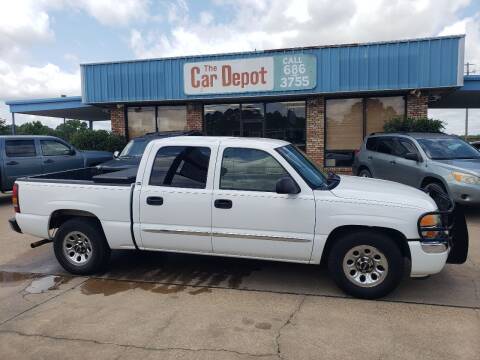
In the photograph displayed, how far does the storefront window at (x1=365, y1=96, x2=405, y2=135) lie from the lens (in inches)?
582

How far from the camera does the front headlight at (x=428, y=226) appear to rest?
4.23 m

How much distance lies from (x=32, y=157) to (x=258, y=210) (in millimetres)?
9062

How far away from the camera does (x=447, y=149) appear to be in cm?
902

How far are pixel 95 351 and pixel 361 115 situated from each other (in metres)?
13.3

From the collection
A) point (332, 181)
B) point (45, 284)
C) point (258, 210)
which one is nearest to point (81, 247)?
point (45, 284)

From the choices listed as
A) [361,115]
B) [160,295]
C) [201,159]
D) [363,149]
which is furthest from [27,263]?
[361,115]

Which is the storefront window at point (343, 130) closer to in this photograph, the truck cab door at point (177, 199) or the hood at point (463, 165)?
the hood at point (463, 165)

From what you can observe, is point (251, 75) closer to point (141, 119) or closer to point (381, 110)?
point (381, 110)

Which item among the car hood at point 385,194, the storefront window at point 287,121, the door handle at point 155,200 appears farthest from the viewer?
the storefront window at point 287,121

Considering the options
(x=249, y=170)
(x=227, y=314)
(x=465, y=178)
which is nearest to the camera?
(x=227, y=314)

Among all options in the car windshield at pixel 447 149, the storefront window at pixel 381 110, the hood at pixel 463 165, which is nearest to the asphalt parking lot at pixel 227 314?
the hood at pixel 463 165

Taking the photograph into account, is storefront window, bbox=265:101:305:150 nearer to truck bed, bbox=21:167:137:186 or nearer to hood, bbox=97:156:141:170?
hood, bbox=97:156:141:170

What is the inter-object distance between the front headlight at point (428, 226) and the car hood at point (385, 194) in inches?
3.6

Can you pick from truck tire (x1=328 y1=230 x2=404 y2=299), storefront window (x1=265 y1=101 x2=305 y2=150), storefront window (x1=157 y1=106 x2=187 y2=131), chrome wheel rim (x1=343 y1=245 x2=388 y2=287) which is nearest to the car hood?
truck tire (x1=328 y1=230 x2=404 y2=299)
